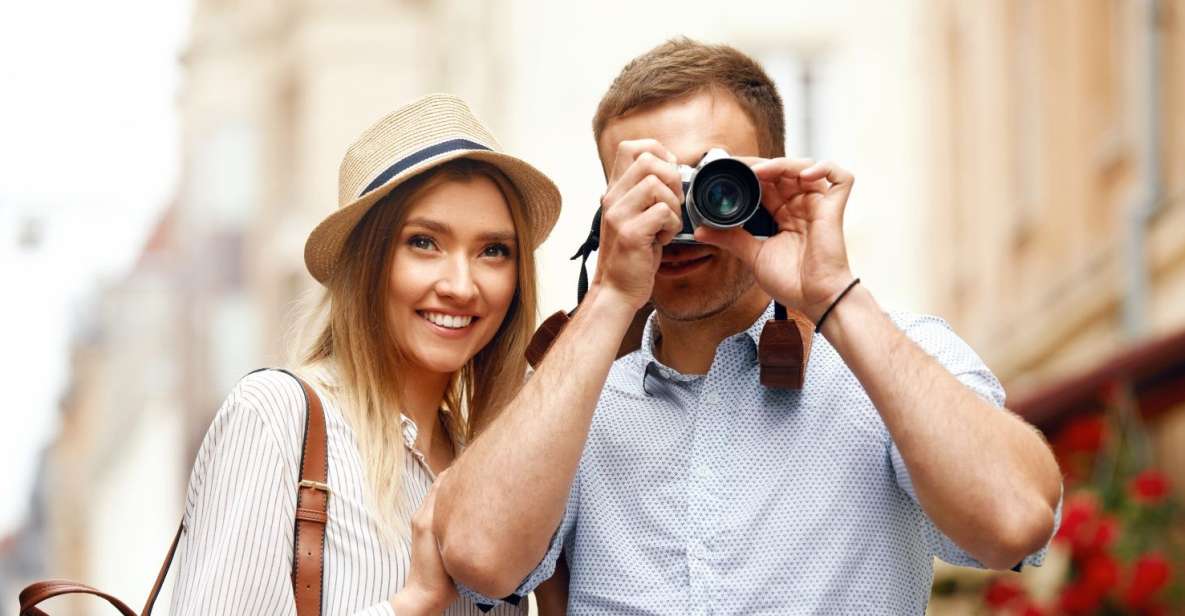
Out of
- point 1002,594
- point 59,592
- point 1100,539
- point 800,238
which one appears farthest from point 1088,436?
point 59,592

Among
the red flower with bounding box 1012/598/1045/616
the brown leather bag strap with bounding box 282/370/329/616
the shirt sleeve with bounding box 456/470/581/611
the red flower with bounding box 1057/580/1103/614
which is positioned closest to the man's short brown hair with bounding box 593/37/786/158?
the shirt sleeve with bounding box 456/470/581/611

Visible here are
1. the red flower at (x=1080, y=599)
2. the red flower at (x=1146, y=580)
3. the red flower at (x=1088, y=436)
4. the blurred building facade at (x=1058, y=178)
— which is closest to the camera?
the red flower at (x=1146, y=580)

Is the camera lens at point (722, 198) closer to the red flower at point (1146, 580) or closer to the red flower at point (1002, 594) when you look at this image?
the red flower at point (1146, 580)

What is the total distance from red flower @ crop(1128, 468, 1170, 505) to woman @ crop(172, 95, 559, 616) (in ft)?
18.5

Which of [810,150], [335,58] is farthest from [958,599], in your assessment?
[335,58]

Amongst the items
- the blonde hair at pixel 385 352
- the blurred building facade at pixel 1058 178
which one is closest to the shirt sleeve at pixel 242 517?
the blonde hair at pixel 385 352

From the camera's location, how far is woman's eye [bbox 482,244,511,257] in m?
4.26

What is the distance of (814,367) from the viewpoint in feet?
12.8

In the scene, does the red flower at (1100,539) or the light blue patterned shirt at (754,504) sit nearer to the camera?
the light blue patterned shirt at (754,504)

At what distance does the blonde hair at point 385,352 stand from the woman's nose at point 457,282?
→ 125mm

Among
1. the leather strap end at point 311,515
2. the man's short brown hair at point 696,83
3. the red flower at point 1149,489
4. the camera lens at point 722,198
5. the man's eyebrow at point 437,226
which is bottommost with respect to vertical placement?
the red flower at point 1149,489

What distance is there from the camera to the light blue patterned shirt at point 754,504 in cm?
370

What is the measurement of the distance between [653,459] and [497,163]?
727 mm

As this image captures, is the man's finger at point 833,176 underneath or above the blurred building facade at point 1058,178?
above
